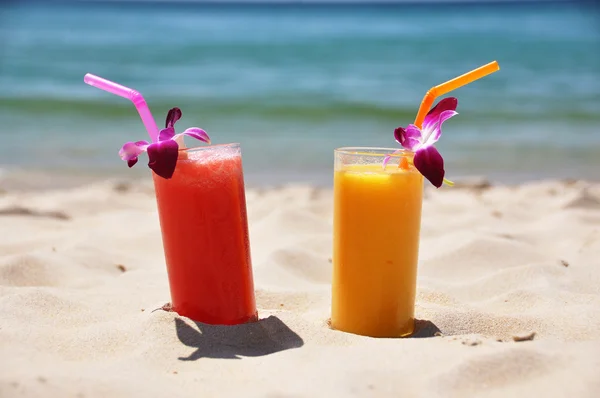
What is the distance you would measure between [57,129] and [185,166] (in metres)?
5.68

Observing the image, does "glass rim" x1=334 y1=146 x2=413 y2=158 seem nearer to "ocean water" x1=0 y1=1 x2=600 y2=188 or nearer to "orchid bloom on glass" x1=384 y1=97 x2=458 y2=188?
"orchid bloom on glass" x1=384 y1=97 x2=458 y2=188

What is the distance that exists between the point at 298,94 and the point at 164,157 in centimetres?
748

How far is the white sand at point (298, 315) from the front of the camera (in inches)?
56.4

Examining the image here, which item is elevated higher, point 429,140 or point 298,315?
point 429,140

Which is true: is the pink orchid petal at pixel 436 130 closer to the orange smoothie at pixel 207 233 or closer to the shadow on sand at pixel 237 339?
the orange smoothie at pixel 207 233

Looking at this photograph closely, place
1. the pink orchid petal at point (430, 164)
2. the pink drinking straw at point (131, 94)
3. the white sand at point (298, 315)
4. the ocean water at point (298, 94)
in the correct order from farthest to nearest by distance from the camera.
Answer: the ocean water at point (298, 94) < the pink drinking straw at point (131, 94) < the pink orchid petal at point (430, 164) < the white sand at point (298, 315)

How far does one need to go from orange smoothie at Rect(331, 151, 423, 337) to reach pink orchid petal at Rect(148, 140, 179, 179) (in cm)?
46

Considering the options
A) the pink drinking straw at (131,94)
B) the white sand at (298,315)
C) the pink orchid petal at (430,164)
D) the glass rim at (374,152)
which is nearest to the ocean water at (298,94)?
the white sand at (298,315)

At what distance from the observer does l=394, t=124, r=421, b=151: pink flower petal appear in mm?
1676

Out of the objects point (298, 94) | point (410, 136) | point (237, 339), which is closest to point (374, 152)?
point (410, 136)

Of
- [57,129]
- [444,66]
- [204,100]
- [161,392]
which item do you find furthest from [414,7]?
[161,392]

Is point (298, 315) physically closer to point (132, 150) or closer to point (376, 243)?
point (376, 243)

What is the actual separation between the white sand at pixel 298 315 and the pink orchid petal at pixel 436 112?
55 centimetres

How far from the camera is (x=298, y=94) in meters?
8.96
